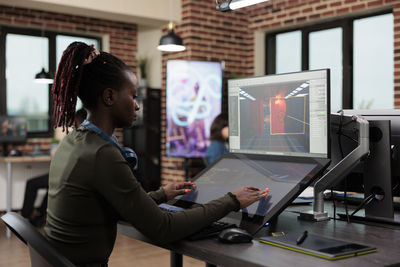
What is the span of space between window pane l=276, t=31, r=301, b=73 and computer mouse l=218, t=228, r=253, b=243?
5135 millimetres

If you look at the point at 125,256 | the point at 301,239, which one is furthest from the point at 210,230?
the point at 125,256

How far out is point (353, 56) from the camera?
18.6 ft

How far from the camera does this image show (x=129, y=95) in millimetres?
1500

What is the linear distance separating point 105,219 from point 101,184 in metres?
0.14

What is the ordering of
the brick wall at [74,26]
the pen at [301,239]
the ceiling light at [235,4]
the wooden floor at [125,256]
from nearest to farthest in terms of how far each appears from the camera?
the pen at [301,239], the ceiling light at [235,4], the wooden floor at [125,256], the brick wall at [74,26]

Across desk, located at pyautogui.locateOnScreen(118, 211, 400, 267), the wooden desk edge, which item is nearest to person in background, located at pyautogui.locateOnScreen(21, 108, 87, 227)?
the wooden desk edge

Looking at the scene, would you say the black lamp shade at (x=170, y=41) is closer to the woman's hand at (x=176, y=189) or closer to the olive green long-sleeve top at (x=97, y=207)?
the woman's hand at (x=176, y=189)

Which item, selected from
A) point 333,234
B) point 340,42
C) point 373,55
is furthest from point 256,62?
point 333,234

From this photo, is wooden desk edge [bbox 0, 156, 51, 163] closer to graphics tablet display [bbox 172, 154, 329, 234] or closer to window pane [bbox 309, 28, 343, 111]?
window pane [bbox 309, 28, 343, 111]

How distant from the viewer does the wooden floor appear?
3793 millimetres

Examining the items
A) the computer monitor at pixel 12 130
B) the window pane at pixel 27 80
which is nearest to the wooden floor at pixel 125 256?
the computer monitor at pixel 12 130

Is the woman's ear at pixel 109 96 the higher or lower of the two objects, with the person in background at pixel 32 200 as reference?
higher

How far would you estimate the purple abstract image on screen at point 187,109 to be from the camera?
567 cm

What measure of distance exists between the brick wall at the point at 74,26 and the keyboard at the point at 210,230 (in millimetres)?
5167
